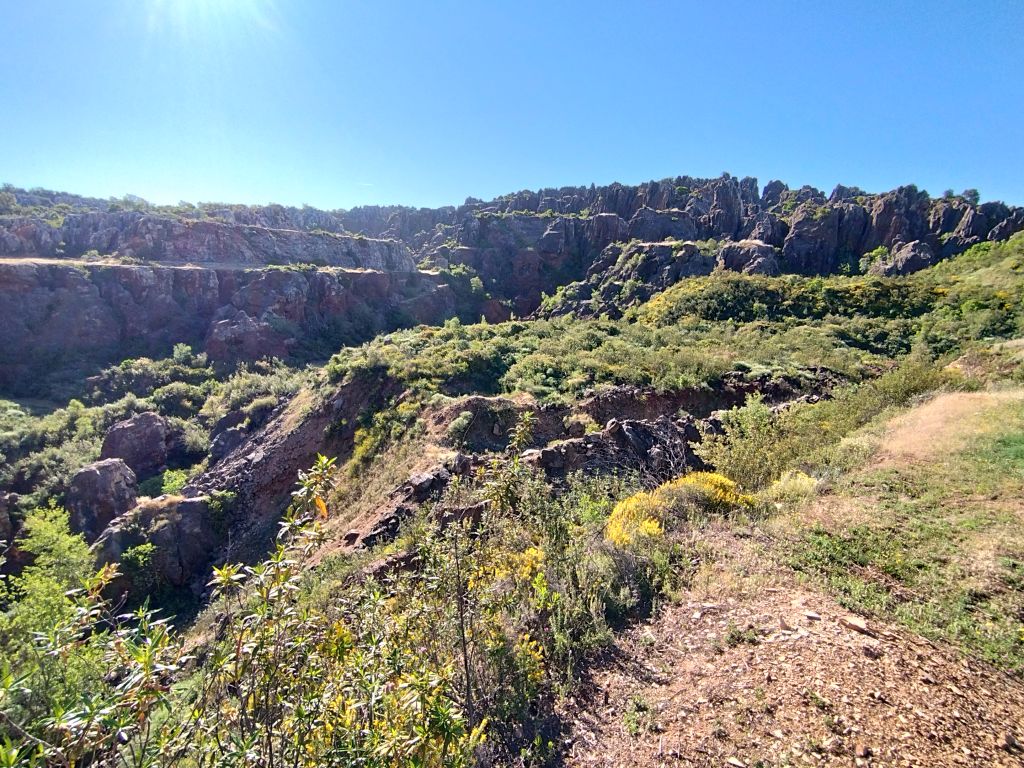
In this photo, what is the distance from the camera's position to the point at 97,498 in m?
15.7

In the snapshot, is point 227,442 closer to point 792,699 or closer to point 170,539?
point 170,539

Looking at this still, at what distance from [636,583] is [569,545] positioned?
2.78 feet

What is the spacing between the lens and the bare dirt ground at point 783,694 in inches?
124

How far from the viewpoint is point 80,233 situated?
42.8 m

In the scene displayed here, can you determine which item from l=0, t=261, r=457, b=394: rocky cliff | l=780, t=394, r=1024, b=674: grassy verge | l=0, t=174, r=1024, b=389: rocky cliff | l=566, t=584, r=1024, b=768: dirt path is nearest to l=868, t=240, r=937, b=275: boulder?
l=0, t=174, r=1024, b=389: rocky cliff

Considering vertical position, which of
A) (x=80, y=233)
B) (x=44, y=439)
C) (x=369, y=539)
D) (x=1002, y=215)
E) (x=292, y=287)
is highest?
(x=1002, y=215)

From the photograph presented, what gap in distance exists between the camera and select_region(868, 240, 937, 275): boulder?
128 ft

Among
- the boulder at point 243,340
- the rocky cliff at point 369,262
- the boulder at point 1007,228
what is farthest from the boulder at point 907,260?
the boulder at point 243,340

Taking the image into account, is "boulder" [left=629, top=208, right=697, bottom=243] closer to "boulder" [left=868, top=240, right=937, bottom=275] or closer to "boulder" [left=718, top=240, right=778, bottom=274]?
"boulder" [left=718, top=240, right=778, bottom=274]

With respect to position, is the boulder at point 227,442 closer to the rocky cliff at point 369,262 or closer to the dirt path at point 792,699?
the rocky cliff at point 369,262

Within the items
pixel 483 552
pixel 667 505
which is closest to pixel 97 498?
pixel 483 552

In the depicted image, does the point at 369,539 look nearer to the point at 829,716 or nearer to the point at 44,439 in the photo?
the point at 829,716

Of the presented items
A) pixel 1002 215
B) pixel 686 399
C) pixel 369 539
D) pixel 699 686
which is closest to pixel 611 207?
pixel 1002 215

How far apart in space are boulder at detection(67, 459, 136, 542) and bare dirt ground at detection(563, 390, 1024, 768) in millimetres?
17791
